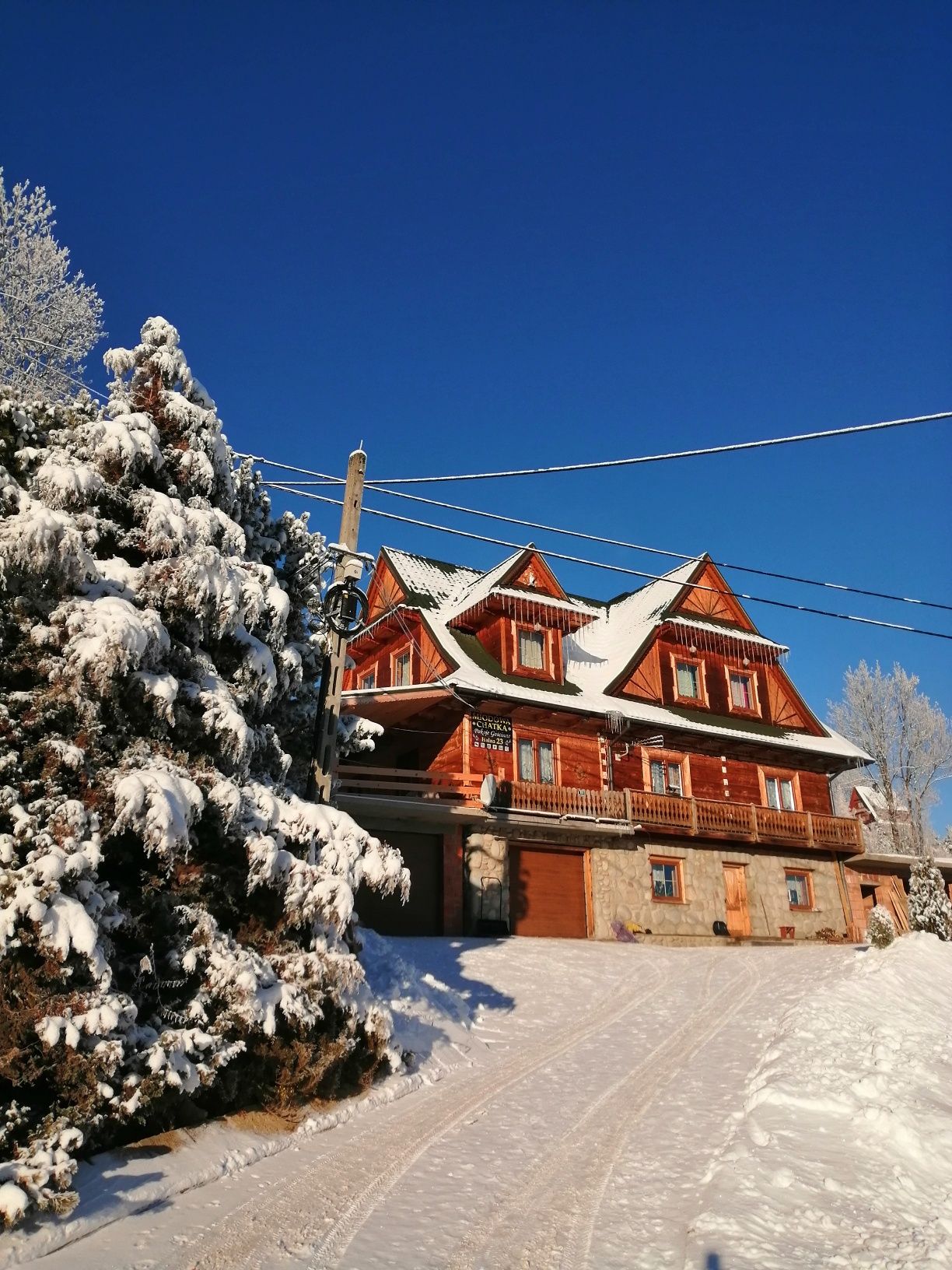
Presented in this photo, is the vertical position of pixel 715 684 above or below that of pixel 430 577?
below

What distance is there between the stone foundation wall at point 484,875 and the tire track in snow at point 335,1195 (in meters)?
10.8

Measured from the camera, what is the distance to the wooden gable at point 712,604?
30125 mm

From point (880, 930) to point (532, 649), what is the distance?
467 inches

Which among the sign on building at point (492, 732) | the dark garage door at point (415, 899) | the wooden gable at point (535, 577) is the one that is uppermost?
the wooden gable at point (535, 577)

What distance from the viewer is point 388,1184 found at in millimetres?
6863

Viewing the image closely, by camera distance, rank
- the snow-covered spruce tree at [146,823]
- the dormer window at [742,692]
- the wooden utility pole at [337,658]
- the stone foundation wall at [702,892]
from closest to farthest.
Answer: the snow-covered spruce tree at [146,823], the wooden utility pole at [337,658], the stone foundation wall at [702,892], the dormer window at [742,692]

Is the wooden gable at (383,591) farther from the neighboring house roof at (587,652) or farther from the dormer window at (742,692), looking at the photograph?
the dormer window at (742,692)

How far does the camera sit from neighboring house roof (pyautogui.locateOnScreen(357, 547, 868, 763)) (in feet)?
80.4

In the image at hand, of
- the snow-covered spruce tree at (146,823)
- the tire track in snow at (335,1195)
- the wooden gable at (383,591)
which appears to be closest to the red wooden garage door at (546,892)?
the wooden gable at (383,591)

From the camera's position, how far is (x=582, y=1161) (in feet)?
24.6

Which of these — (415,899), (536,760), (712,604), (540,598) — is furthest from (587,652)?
(415,899)

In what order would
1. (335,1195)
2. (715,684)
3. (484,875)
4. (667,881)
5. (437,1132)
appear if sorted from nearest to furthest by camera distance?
(335,1195), (437,1132), (484,875), (667,881), (715,684)

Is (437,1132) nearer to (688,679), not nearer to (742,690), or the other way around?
(688,679)

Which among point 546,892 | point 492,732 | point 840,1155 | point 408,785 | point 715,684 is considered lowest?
point 840,1155
